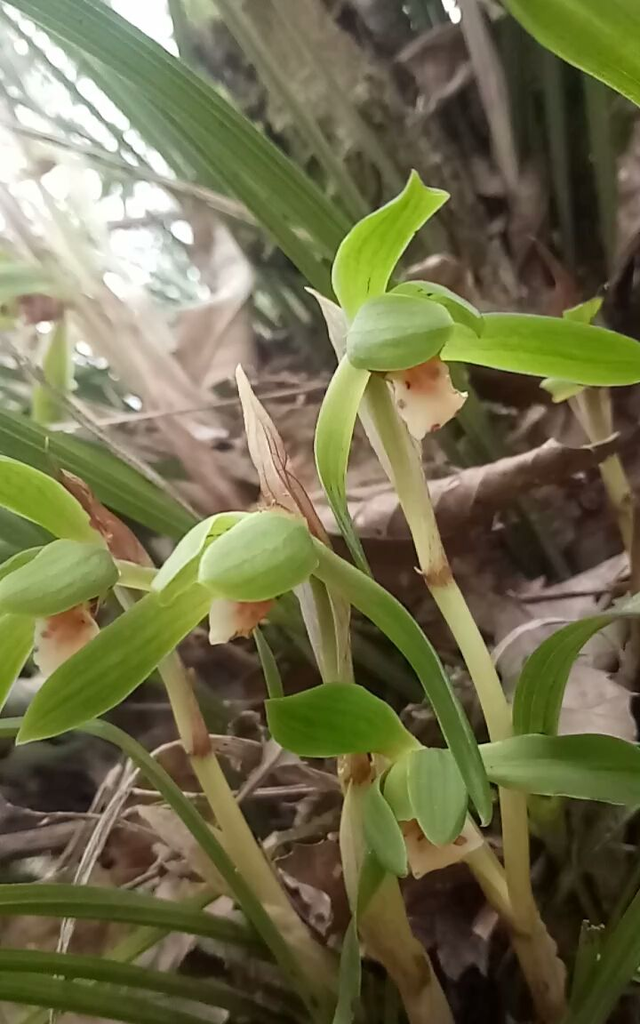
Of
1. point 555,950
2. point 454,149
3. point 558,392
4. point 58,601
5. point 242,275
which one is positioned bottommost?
point 555,950

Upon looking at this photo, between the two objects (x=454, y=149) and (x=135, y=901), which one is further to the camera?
(x=454, y=149)

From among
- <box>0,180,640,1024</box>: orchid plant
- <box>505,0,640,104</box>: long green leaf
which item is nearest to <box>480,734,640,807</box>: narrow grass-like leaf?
<box>0,180,640,1024</box>: orchid plant

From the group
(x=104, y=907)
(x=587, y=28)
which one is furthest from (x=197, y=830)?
(x=587, y=28)

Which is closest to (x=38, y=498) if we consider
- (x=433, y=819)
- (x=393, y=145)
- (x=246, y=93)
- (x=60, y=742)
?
(x=433, y=819)

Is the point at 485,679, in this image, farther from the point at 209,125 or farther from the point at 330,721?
the point at 209,125

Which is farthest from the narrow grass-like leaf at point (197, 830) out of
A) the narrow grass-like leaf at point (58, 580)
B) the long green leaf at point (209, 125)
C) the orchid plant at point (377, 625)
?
the long green leaf at point (209, 125)

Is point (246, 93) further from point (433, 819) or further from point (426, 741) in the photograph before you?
point (433, 819)
